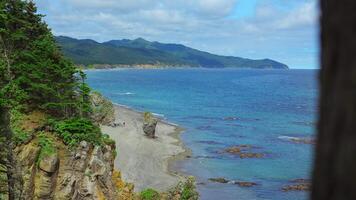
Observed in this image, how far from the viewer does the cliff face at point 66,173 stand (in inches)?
747

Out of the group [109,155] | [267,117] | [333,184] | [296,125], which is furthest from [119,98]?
[333,184]

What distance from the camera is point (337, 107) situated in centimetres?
185

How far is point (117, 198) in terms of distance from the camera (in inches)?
888

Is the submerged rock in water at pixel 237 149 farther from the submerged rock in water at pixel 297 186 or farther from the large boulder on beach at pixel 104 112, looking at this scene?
the large boulder on beach at pixel 104 112

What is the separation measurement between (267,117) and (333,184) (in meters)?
94.4

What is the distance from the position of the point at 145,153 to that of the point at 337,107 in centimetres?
5489

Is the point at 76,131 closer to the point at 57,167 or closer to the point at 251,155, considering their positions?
the point at 57,167

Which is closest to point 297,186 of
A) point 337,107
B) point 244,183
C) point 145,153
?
point 244,183

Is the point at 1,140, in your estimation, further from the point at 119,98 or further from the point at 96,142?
the point at 119,98

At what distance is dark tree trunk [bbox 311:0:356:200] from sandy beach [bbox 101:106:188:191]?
134 feet

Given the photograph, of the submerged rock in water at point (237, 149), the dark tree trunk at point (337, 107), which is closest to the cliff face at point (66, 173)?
the dark tree trunk at point (337, 107)

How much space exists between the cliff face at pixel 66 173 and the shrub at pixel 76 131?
27 cm

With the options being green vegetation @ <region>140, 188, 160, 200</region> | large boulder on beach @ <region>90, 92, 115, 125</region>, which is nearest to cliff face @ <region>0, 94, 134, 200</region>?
green vegetation @ <region>140, 188, 160, 200</region>

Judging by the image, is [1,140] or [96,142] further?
[96,142]
